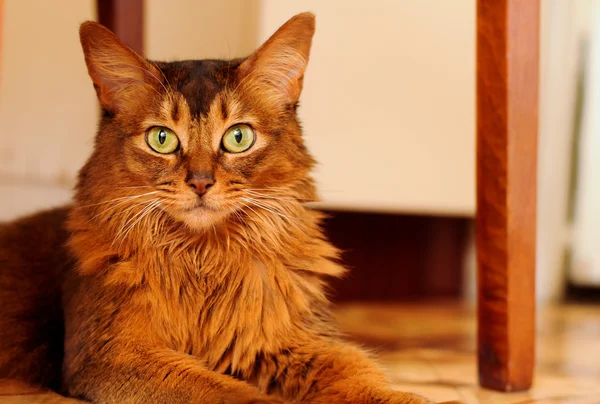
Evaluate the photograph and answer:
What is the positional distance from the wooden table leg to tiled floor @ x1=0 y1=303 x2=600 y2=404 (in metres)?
0.08

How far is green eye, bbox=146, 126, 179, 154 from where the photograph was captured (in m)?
1.15

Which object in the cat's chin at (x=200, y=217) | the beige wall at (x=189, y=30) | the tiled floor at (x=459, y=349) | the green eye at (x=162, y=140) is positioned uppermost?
the beige wall at (x=189, y=30)

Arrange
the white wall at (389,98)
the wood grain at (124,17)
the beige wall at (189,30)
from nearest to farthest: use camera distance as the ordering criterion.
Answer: the wood grain at (124,17) < the white wall at (389,98) < the beige wall at (189,30)

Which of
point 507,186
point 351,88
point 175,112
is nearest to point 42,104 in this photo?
point 351,88

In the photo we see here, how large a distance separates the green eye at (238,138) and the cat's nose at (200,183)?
9 centimetres

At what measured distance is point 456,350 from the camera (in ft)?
5.83

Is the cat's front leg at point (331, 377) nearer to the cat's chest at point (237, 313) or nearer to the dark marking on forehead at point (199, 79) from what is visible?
the cat's chest at point (237, 313)

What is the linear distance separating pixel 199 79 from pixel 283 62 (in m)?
0.16

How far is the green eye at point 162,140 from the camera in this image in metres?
1.15

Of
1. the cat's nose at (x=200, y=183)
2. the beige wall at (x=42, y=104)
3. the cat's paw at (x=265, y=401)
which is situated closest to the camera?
the cat's paw at (x=265, y=401)

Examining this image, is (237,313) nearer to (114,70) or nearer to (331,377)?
(331,377)

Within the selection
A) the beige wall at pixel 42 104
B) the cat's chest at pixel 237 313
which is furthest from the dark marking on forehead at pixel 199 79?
the beige wall at pixel 42 104

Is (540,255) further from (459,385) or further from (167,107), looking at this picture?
(167,107)

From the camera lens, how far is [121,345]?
1.08 metres
